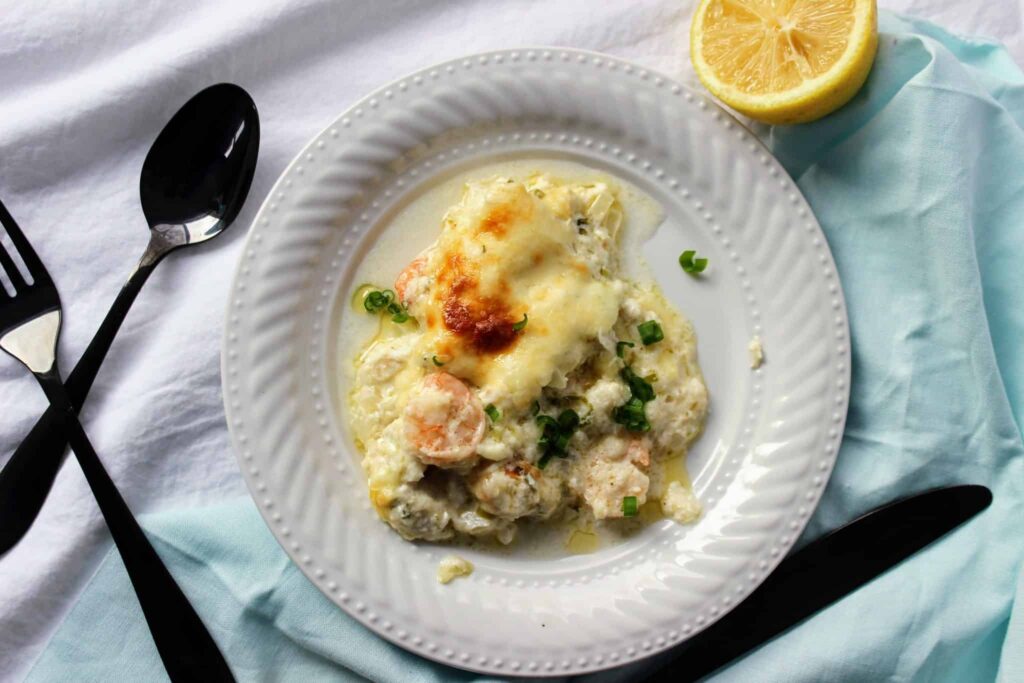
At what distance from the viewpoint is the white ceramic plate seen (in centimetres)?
330

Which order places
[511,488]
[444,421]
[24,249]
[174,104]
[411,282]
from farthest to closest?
[174,104]
[24,249]
[411,282]
[511,488]
[444,421]

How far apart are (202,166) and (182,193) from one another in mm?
139

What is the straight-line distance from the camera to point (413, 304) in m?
3.38

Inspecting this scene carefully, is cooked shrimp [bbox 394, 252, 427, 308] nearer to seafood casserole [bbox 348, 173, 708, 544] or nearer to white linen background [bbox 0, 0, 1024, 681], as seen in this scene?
seafood casserole [bbox 348, 173, 708, 544]

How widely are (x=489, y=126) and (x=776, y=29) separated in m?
1.14

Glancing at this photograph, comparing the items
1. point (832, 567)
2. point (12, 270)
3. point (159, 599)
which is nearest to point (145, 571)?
point (159, 599)

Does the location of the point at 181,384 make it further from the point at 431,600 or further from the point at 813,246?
the point at 813,246

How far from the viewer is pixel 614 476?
3287mm

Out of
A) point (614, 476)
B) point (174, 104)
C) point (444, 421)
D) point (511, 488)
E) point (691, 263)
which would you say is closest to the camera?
point (444, 421)

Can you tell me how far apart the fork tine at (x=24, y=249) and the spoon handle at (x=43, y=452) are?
351mm

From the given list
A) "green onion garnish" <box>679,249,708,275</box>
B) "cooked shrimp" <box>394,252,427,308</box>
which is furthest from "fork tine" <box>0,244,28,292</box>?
"green onion garnish" <box>679,249,708,275</box>

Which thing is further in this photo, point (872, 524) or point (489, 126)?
point (489, 126)

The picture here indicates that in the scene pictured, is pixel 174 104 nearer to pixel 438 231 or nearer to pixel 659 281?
pixel 438 231

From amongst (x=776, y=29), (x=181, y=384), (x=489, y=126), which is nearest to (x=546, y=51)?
(x=489, y=126)
